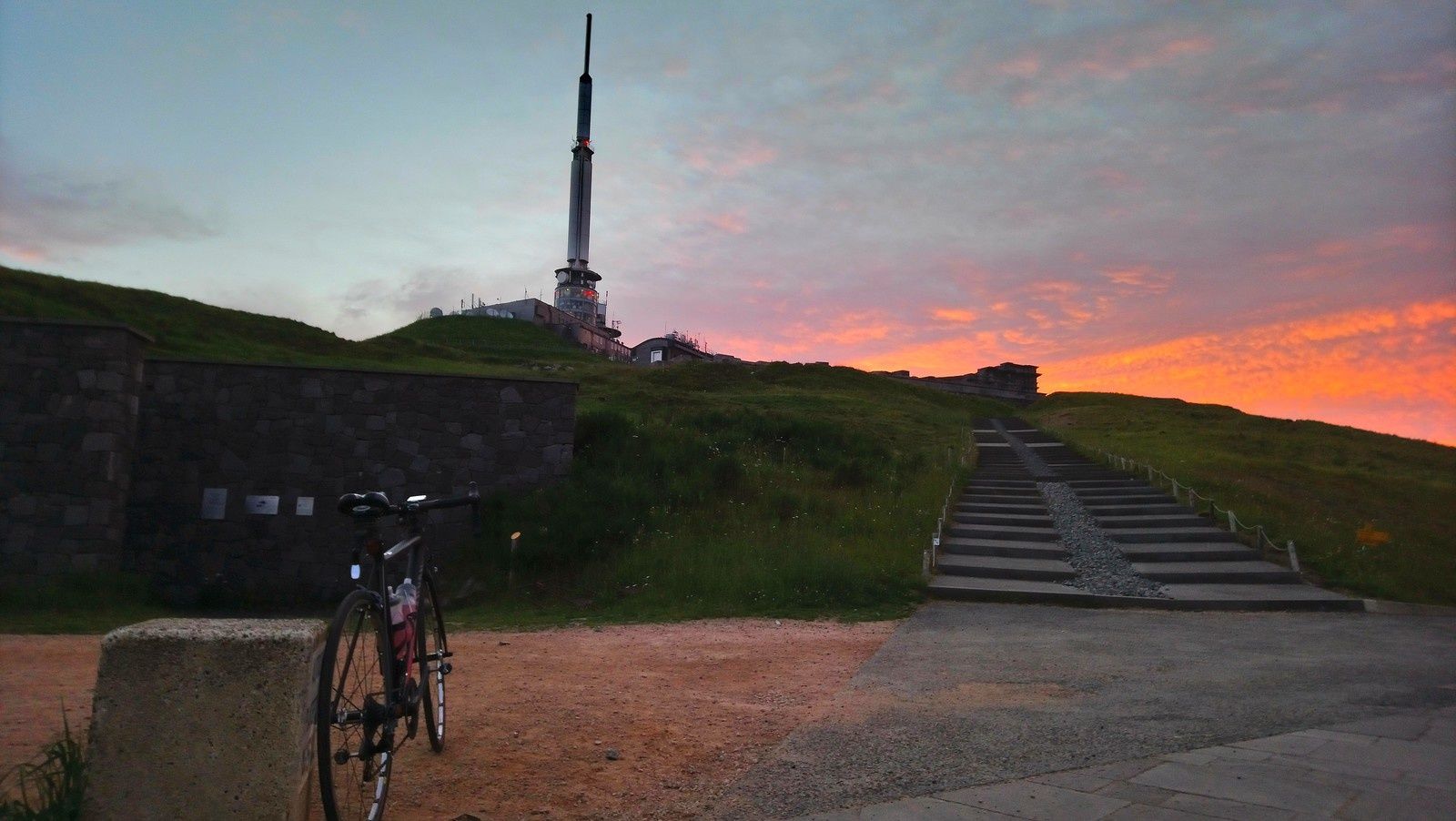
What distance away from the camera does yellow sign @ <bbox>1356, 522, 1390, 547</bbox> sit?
13836 millimetres

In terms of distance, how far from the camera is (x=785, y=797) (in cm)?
429

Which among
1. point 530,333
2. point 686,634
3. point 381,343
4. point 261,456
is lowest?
point 686,634

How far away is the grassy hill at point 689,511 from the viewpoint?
11.6 meters

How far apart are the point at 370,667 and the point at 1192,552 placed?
13.2m

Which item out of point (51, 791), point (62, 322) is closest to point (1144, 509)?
point (51, 791)

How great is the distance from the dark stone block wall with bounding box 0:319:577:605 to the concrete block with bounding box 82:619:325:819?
10574 mm

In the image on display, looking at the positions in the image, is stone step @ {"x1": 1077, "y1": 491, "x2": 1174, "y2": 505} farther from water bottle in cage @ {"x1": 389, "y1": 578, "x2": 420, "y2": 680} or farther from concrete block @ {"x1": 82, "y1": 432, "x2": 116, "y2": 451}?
concrete block @ {"x1": 82, "y1": 432, "x2": 116, "y2": 451}

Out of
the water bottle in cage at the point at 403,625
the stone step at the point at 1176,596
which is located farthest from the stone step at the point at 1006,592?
the water bottle in cage at the point at 403,625

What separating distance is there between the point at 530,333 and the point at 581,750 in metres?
59.8

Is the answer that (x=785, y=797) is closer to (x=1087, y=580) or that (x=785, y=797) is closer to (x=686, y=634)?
(x=686, y=634)

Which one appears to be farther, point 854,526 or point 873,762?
point 854,526

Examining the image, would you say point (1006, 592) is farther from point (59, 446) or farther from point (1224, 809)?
point (59, 446)

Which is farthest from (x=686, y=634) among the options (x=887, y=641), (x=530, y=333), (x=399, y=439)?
(x=530, y=333)

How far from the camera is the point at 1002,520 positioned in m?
16.6
